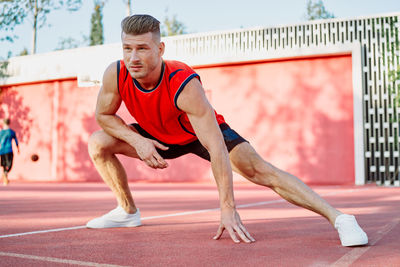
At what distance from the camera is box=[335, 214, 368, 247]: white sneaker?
236 cm

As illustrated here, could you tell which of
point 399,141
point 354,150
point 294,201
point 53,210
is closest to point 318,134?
point 354,150

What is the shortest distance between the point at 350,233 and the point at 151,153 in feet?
3.78

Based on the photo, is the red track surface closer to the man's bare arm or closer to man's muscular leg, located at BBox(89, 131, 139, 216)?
the man's bare arm

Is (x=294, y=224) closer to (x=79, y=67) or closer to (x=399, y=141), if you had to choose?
(x=399, y=141)

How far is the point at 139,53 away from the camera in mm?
2576

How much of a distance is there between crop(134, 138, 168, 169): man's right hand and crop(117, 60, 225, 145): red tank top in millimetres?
119

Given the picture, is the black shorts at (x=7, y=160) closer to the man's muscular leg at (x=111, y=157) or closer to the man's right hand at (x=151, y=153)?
the man's muscular leg at (x=111, y=157)

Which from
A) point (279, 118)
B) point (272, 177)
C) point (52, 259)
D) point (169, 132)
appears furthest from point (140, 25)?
point (279, 118)

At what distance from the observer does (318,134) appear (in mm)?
11875

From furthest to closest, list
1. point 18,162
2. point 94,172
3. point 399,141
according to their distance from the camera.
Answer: point 18,162 < point 94,172 < point 399,141

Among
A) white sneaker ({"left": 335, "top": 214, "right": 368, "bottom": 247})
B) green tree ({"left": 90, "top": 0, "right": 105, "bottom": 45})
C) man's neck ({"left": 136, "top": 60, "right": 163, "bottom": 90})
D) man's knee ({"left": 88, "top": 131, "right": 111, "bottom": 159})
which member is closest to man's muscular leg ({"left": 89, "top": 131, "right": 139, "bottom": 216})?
man's knee ({"left": 88, "top": 131, "right": 111, "bottom": 159})

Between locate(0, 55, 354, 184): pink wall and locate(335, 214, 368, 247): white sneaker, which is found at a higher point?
locate(335, 214, 368, 247): white sneaker

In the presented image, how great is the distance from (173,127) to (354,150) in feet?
30.5

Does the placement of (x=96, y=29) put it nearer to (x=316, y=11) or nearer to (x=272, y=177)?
(x=316, y=11)
